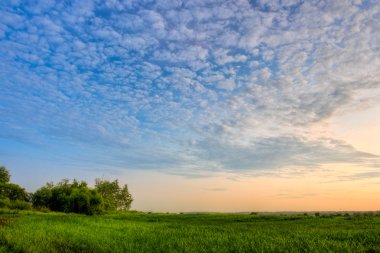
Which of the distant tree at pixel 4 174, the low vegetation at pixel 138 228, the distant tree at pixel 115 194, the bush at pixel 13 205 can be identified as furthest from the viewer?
the distant tree at pixel 115 194

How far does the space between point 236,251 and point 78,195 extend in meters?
63.4

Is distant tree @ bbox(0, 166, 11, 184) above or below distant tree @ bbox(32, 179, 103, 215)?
above

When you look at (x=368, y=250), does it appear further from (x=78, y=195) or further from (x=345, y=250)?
(x=78, y=195)

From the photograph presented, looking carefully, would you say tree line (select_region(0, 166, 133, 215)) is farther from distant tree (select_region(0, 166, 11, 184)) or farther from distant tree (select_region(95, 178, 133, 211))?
distant tree (select_region(95, 178, 133, 211))

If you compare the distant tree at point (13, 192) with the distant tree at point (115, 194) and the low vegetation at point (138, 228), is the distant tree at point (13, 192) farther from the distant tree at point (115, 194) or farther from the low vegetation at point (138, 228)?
the distant tree at point (115, 194)

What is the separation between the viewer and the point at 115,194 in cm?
10912

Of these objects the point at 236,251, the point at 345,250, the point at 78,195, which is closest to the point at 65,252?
the point at 236,251

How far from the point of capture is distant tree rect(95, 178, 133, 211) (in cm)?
10500

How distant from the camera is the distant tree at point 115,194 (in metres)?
105

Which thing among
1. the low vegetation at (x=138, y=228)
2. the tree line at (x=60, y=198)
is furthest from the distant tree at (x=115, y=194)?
the tree line at (x=60, y=198)

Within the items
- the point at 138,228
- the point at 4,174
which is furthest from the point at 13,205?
the point at 138,228

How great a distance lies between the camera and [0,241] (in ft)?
49.2

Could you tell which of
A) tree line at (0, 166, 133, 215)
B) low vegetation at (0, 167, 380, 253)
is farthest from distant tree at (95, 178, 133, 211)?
tree line at (0, 166, 133, 215)

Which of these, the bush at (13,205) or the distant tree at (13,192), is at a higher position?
the distant tree at (13,192)
